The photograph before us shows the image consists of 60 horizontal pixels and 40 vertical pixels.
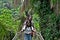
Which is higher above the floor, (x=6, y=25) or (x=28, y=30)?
(x=28, y=30)

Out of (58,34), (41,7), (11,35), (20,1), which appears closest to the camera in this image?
(20,1)

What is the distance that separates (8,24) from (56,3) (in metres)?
5.53

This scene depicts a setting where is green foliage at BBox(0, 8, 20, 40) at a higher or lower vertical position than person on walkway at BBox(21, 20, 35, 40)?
lower

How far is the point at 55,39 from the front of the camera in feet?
42.8

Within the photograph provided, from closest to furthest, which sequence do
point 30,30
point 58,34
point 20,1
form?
point 30,30
point 20,1
point 58,34

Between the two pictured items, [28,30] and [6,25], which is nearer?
[28,30]

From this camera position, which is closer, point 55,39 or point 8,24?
point 55,39

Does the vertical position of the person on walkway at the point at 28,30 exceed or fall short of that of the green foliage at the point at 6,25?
it exceeds it

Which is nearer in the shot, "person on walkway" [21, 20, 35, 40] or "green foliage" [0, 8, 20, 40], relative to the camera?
"person on walkway" [21, 20, 35, 40]

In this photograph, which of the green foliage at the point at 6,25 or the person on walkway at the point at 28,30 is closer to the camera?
the person on walkway at the point at 28,30

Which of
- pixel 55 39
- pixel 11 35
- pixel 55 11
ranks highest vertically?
pixel 55 11

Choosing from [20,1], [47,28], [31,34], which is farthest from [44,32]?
[31,34]

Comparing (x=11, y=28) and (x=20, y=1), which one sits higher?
(x=20, y=1)

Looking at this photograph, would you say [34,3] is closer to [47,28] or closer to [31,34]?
[47,28]
